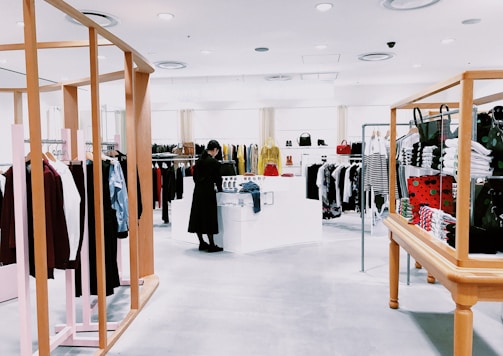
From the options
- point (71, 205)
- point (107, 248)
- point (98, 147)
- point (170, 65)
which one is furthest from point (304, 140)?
point (71, 205)

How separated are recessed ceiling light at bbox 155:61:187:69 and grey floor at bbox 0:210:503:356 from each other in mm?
4309

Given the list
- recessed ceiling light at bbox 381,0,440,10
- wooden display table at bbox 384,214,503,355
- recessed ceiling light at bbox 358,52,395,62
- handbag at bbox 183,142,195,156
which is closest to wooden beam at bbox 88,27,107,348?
wooden display table at bbox 384,214,503,355

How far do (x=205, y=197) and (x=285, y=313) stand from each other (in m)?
2.57

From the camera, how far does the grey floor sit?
3059 millimetres

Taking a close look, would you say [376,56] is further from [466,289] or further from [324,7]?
[466,289]

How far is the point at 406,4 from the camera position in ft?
16.8

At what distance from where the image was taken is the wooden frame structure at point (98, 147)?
211 cm

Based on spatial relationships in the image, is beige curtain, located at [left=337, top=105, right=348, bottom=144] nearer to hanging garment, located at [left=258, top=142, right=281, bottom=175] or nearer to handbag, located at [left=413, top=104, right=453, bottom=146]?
hanging garment, located at [left=258, top=142, right=281, bottom=175]

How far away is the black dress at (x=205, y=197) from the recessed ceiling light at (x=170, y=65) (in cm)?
311

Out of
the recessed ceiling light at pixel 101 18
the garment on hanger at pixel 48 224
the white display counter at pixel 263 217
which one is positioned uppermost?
the recessed ceiling light at pixel 101 18

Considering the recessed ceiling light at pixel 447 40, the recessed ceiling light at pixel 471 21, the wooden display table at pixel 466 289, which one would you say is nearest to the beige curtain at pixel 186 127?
the recessed ceiling light at pixel 447 40

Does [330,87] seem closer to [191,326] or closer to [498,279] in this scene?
[191,326]

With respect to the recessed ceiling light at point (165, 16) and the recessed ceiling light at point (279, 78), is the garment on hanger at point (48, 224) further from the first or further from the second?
the recessed ceiling light at point (279, 78)

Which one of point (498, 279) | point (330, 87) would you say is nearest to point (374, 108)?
point (330, 87)
